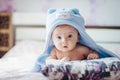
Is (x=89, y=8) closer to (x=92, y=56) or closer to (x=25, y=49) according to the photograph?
(x=25, y=49)

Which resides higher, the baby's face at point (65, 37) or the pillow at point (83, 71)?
the baby's face at point (65, 37)

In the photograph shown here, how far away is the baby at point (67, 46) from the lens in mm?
1166

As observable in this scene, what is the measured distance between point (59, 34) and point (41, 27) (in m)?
1.19

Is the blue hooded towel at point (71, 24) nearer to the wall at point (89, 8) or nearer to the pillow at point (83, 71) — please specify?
the pillow at point (83, 71)

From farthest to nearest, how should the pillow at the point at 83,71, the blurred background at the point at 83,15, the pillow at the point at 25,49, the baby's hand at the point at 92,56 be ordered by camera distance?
the blurred background at the point at 83,15, the pillow at the point at 25,49, the baby's hand at the point at 92,56, the pillow at the point at 83,71

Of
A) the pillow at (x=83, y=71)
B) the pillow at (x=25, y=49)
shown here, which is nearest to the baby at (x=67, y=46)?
the pillow at (x=83, y=71)

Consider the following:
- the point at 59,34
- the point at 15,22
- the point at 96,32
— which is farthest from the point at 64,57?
the point at 15,22

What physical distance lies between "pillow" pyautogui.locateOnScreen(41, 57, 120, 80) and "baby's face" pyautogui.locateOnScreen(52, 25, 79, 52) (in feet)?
0.73

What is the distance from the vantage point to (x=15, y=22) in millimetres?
2387

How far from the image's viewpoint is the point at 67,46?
118 centimetres

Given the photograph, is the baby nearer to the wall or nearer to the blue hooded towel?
the blue hooded towel

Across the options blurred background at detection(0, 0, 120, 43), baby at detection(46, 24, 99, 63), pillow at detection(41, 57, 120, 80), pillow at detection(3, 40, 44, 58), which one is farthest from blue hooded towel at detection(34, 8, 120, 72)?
blurred background at detection(0, 0, 120, 43)

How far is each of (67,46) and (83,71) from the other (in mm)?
258

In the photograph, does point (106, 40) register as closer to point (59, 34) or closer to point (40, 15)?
point (40, 15)
